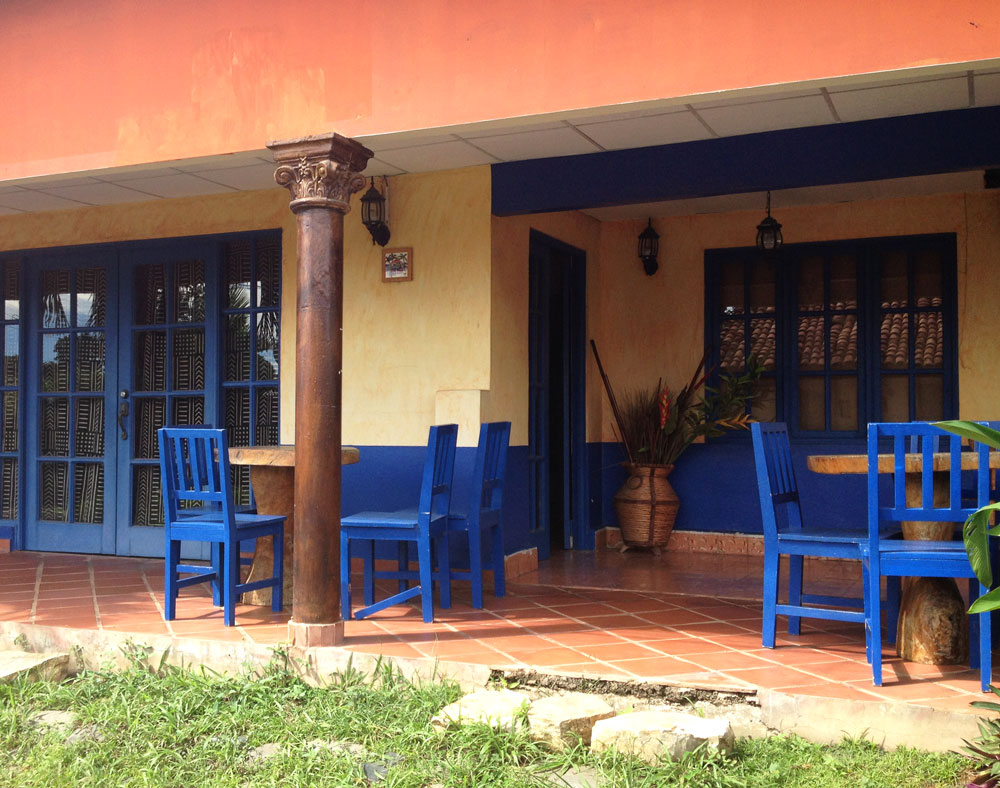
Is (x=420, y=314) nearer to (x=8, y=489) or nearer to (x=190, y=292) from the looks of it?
(x=190, y=292)

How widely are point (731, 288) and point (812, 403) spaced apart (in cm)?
105

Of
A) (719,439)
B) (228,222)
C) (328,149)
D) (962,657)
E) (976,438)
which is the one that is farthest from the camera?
(719,439)

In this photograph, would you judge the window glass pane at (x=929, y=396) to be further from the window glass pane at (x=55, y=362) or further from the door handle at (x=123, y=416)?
the window glass pane at (x=55, y=362)

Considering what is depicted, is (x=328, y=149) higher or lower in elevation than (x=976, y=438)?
higher

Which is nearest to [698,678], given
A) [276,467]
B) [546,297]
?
[276,467]

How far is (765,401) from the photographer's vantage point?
766 centimetres

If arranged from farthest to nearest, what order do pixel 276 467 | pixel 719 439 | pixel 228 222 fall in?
pixel 719 439 < pixel 228 222 < pixel 276 467

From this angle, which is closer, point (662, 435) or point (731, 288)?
point (662, 435)

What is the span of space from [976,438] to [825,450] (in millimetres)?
4262

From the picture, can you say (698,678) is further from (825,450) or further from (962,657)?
(825,450)

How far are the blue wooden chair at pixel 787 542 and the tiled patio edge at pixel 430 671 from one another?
0.58m

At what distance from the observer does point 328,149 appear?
4.50 metres

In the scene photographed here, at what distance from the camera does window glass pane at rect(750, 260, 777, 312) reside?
767cm

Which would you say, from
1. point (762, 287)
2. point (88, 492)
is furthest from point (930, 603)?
point (88, 492)
